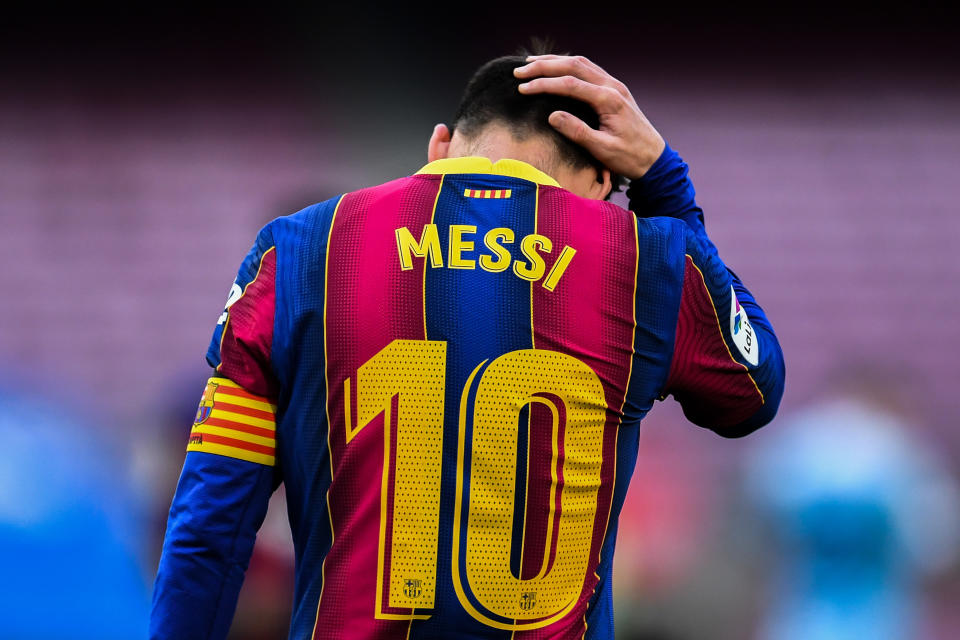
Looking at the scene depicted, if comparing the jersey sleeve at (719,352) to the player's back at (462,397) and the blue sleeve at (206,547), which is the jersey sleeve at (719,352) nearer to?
the player's back at (462,397)

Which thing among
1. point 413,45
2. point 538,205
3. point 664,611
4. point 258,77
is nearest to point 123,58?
point 258,77

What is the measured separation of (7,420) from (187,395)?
3.02 feet

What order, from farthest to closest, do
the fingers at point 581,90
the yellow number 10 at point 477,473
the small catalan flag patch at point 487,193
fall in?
the fingers at point 581,90, the small catalan flag patch at point 487,193, the yellow number 10 at point 477,473

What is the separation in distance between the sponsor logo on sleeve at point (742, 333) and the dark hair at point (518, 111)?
0.31m

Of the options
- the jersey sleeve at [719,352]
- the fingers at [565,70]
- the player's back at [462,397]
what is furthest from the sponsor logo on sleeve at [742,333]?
the fingers at [565,70]

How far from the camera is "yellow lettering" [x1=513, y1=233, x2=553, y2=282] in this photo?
1.24 m

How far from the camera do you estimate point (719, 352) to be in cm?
132

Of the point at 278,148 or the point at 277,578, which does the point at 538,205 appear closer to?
the point at 277,578

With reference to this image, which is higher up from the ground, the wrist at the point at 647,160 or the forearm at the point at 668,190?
the wrist at the point at 647,160

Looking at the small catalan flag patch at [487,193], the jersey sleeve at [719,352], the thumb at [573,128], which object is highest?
the thumb at [573,128]

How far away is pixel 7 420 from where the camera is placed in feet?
14.1

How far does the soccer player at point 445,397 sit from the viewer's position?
1.20 m

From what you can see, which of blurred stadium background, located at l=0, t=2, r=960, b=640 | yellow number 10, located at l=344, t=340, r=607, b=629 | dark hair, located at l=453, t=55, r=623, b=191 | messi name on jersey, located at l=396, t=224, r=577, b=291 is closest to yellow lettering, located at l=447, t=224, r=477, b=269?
messi name on jersey, located at l=396, t=224, r=577, b=291

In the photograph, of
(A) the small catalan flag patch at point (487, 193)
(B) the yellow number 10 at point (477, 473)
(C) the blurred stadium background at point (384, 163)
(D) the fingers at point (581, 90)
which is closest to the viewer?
(B) the yellow number 10 at point (477, 473)
